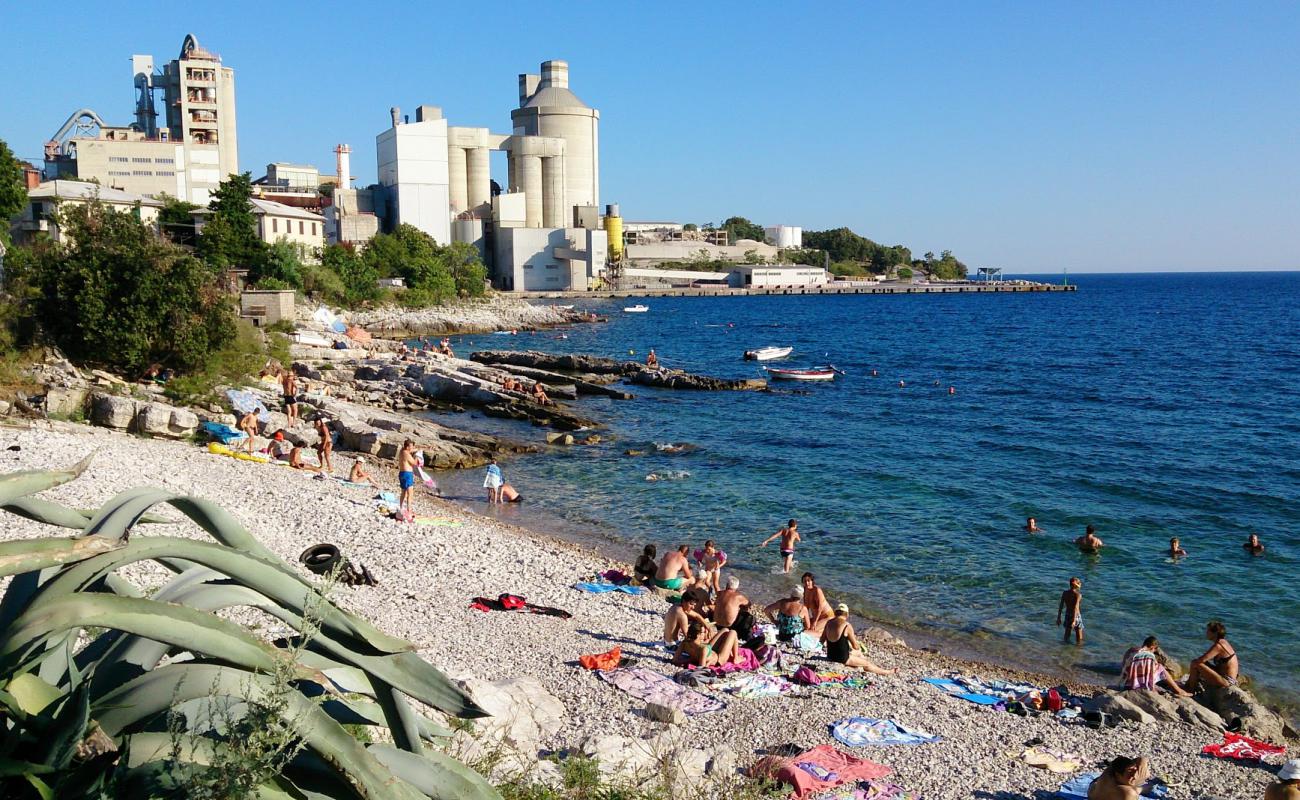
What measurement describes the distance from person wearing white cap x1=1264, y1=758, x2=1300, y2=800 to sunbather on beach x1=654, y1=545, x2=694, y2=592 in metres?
9.36

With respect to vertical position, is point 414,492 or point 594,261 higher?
point 594,261

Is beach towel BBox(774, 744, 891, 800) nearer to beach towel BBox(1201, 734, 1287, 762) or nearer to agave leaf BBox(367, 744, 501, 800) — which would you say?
beach towel BBox(1201, 734, 1287, 762)

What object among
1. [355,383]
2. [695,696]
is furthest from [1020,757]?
[355,383]

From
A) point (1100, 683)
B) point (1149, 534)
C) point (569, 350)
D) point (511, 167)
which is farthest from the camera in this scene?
point (511, 167)

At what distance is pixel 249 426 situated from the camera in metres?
22.9

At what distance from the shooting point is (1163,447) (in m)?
32.0

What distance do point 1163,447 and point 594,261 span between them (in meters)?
87.5

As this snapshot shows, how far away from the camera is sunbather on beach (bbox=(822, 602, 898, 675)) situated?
13.0 meters

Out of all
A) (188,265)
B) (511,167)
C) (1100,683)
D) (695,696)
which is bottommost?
(1100,683)

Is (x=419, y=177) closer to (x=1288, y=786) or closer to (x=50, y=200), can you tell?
(x=50, y=200)

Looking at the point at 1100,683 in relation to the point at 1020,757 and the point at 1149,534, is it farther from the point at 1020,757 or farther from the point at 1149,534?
the point at 1149,534

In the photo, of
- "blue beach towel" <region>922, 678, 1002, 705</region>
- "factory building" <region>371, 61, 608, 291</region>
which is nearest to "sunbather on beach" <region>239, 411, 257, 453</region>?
"blue beach towel" <region>922, 678, 1002, 705</region>

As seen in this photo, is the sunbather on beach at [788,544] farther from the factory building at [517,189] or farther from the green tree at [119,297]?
the factory building at [517,189]

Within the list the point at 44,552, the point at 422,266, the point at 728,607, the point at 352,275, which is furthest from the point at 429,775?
the point at 422,266
